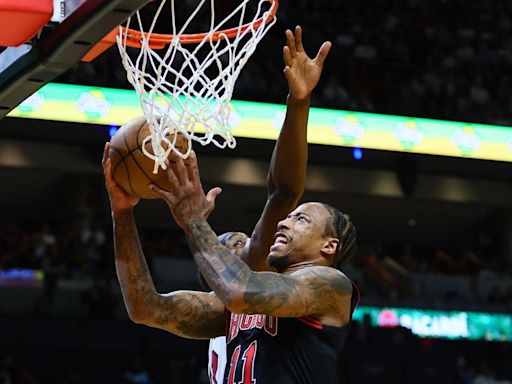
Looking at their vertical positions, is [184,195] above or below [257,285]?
above

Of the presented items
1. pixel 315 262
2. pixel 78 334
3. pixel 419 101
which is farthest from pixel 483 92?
pixel 315 262

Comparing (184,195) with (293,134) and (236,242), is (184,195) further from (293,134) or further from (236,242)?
(236,242)

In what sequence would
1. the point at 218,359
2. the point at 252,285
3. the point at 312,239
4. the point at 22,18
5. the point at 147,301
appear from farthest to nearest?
1. the point at 218,359
2. the point at 147,301
3. the point at 312,239
4. the point at 252,285
5. the point at 22,18

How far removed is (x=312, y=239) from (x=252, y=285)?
1.44 feet

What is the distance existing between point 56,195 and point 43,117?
445cm

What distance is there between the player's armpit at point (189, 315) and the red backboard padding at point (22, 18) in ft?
3.43

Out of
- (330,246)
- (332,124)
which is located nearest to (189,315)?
(330,246)

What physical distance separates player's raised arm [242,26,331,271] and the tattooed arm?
43 cm

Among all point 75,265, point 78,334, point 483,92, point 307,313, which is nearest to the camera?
point 307,313

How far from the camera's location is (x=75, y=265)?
42.6 ft

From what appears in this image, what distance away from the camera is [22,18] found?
2891 mm

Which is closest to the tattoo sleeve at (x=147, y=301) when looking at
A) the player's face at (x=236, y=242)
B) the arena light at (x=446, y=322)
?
the player's face at (x=236, y=242)

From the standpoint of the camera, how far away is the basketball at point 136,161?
3127 millimetres

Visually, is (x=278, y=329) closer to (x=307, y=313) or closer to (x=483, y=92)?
(x=307, y=313)
